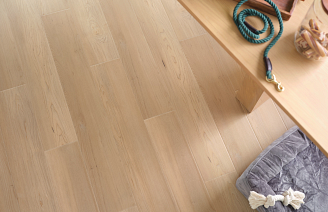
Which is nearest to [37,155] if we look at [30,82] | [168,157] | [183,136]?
[30,82]

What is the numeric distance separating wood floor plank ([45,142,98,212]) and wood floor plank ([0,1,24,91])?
55cm

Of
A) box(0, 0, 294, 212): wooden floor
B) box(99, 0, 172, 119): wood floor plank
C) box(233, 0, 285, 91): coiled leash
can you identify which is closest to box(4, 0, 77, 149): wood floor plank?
box(0, 0, 294, 212): wooden floor

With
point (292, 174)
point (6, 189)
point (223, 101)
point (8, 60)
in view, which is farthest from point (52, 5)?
point (292, 174)

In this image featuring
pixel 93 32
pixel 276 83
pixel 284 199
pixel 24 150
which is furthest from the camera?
pixel 93 32

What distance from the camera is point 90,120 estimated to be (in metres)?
1.70

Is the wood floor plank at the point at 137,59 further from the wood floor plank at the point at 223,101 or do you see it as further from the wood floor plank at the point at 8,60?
the wood floor plank at the point at 8,60

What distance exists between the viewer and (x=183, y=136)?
168 cm

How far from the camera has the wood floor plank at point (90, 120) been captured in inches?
61.6

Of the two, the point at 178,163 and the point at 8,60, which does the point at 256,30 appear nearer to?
the point at 178,163

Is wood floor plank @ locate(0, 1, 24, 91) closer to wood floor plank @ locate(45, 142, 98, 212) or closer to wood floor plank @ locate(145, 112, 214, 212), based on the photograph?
wood floor plank @ locate(45, 142, 98, 212)

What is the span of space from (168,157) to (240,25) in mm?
932

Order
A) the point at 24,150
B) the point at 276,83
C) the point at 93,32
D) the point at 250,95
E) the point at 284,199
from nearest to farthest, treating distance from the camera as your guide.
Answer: the point at 276,83 < the point at 284,199 < the point at 250,95 < the point at 24,150 < the point at 93,32

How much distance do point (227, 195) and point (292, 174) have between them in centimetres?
38

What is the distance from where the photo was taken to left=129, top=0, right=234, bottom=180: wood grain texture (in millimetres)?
1629
